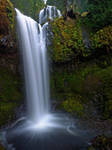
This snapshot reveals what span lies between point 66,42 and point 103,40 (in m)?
2.52

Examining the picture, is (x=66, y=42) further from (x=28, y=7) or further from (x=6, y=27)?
(x=28, y=7)

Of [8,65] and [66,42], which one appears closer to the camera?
[8,65]

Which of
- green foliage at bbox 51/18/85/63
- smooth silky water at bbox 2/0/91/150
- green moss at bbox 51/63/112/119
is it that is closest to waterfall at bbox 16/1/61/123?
smooth silky water at bbox 2/0/91/150

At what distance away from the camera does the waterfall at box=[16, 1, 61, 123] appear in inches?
333

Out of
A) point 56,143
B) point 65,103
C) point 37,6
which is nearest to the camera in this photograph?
point 56,143

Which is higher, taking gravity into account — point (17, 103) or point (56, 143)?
point (17, 103)

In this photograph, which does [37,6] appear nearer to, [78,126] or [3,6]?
[3,6]

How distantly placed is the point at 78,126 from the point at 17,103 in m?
3.89

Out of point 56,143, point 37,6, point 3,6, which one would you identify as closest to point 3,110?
point 56,143

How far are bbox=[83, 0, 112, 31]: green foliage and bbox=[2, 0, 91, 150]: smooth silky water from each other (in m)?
3.71

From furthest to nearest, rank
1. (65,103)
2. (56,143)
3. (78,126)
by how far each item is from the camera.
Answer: (65,103) < (78,126) < (56,143)

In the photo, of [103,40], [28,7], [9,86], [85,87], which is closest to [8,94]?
[9,86]

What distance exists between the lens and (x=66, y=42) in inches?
360

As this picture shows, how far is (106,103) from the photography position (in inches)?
277
